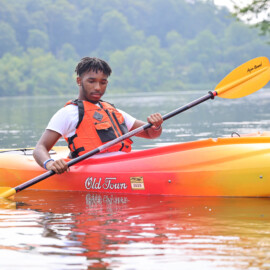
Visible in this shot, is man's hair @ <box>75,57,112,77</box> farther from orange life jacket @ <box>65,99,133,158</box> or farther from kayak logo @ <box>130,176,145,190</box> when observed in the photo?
kayak logo @ <box>130,176,145,190</box>

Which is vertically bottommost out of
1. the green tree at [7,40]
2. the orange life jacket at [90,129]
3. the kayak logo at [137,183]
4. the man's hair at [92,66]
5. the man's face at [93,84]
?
the kayak logo at [137,183]

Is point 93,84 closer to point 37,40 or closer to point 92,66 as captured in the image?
point 92,66

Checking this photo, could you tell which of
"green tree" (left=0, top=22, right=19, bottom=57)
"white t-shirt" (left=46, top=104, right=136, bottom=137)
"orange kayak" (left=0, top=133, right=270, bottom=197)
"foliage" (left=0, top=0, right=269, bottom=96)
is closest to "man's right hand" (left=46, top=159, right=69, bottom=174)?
"white t-shirt" (left=46, top=104, right=136, bottom=137)

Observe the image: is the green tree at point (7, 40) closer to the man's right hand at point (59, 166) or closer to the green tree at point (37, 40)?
the green tree at point (37, 40)

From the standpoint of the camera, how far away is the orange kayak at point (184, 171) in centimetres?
457

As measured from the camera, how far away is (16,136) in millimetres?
11742

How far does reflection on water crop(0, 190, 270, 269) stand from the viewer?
3.01m

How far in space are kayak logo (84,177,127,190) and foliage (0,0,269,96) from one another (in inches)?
2139

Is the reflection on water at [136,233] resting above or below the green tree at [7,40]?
below

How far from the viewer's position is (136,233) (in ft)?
11.7

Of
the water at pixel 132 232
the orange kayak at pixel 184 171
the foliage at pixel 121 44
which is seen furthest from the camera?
the foliage at pixel 121 44

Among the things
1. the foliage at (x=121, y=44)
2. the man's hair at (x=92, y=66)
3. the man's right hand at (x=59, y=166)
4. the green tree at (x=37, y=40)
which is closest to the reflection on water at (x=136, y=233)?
the man's right hand at (x=59, y=166)

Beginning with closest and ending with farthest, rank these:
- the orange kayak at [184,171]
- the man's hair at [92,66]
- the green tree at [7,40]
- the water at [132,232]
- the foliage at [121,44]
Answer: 1. the water at [132,232]
2. the orange kayak at [184,171]
3. the man's hair at [92,66]
4. the foliage at [121,44]
5. the green tree at [7,40]

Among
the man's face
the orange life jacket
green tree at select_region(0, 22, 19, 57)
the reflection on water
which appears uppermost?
green tree at select_region(0, 22, 19, 57)
